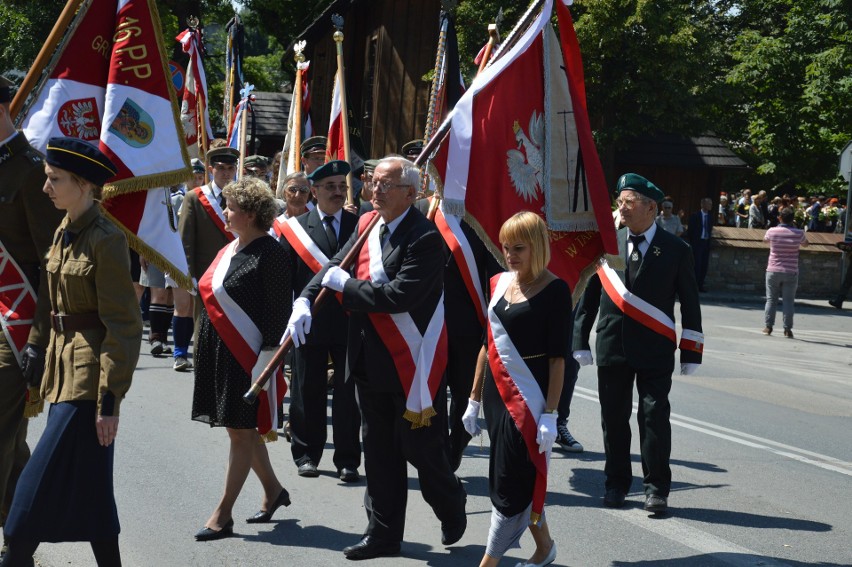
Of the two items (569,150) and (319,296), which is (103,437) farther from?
(569,150)

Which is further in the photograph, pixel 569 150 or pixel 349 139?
pixel 349 139

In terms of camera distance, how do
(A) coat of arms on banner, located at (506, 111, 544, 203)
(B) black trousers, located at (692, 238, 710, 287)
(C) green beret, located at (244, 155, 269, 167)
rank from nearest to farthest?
(A) coat of arms on banner, located at (506, 111, 544, 203) < (C) green beret, located at (244, 155, 269, 167) < (B) black trousers, located at (692, 238, 710, 287)

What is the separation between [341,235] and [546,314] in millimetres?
2863

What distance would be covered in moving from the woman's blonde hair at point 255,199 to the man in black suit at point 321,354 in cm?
145

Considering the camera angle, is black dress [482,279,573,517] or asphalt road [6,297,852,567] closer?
black dress [482,279,573,517]

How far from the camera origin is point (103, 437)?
4.56m

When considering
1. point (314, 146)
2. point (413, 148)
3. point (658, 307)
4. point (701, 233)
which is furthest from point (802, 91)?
point (658, 307)

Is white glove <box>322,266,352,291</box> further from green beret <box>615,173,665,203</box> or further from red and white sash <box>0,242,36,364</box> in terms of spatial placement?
green beret <box>615,173,665,203</box>

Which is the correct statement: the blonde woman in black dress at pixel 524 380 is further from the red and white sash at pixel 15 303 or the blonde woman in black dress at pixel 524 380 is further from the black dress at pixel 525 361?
the red and white sash at pixel 15 303

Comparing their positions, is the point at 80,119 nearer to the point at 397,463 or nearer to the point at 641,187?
the point at 397,463

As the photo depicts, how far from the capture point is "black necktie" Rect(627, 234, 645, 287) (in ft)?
23.2

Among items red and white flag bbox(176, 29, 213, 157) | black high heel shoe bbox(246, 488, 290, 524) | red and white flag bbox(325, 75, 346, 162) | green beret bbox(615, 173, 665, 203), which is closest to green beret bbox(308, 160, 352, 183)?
green beret bbox(615, 173, 665, 203)

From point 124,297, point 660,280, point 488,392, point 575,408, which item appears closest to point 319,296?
A: point 488,392

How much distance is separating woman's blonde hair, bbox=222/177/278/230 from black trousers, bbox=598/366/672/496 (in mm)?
2399
